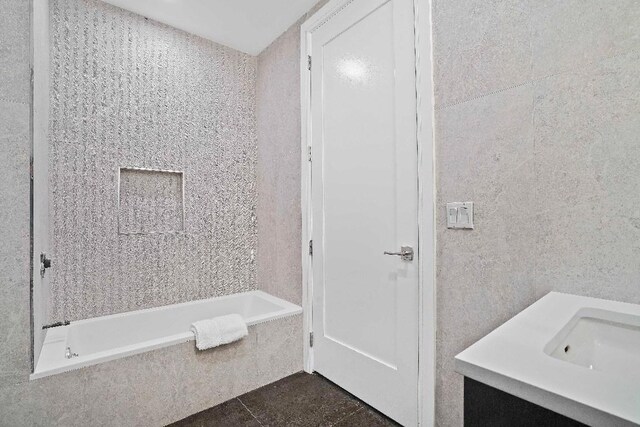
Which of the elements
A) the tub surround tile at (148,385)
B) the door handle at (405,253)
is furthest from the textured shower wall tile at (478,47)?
Answer: the tub surround tile at (148,385)

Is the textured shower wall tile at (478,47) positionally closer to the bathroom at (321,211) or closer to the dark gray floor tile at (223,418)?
the bathroom at (321,211)

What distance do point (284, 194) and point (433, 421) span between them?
1.73 meters

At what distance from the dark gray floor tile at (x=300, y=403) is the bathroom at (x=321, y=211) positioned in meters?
0.02

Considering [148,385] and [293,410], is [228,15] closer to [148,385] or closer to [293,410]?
[148,385]

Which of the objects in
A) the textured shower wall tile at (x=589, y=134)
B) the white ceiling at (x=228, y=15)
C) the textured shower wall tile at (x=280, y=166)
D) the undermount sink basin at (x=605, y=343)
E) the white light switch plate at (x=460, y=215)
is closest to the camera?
the undermount sink basin at (x=605, y=343)

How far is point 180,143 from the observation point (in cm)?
241

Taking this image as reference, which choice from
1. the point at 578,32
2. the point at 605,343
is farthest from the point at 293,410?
the point at 578,32

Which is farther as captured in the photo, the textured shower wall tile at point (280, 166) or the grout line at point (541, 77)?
the textured shower wall tile at point (280, 166)

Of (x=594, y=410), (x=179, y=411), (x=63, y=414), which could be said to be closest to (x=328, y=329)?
(x=179, y=411)

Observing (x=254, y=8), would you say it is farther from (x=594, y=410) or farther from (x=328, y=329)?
(x=594, y=410)

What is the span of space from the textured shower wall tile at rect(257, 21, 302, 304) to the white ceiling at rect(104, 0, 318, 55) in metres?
0.13

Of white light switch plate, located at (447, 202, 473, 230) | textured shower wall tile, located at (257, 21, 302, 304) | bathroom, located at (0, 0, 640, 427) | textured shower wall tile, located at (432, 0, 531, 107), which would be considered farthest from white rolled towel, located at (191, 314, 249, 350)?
textured shower wall tile, located at (432, 0, 531, 107)

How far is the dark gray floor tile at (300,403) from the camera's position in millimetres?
1669

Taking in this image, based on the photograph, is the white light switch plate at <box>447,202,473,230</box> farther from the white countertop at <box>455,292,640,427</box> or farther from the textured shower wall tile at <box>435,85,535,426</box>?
the white countertop at <box>455,292,640,427</box>
